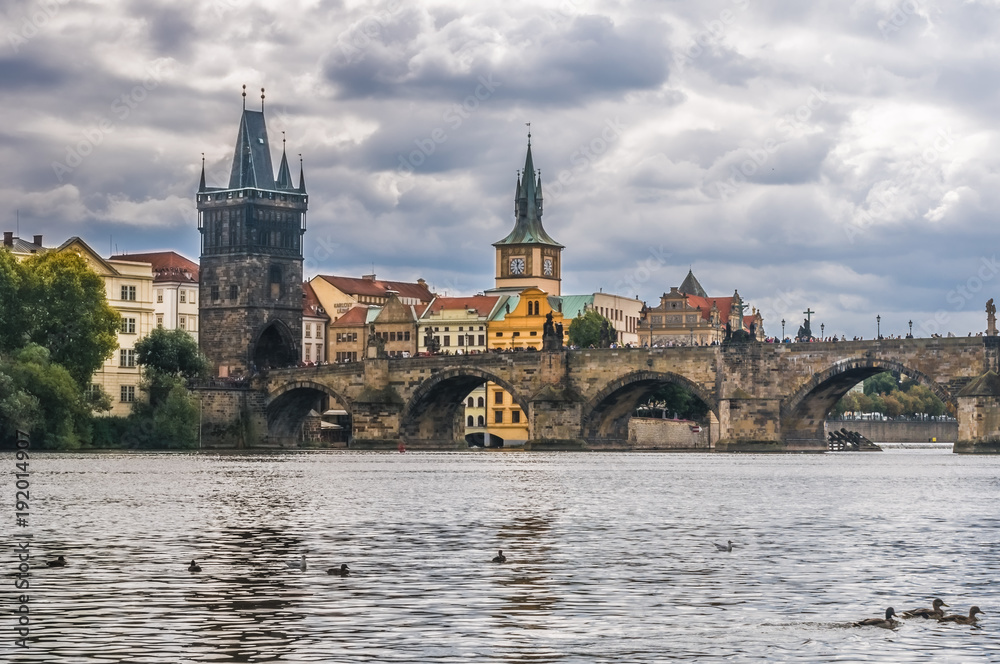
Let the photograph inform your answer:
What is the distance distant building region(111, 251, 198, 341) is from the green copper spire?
4476 centimetres

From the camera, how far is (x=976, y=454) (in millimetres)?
102812

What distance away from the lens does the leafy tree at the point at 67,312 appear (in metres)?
93.9

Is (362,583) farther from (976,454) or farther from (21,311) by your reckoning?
(976,454)

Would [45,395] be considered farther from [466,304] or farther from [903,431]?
[903,431]

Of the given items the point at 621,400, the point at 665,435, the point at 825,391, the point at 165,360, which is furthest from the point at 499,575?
the point at 665,435

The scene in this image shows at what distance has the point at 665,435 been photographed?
137625 mm

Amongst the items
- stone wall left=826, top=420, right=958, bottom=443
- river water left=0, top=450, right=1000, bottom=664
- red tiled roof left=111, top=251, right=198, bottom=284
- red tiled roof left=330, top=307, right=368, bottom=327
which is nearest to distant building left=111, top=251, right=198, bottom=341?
red tiled roof left=111, top=251, right=198, bottom=284

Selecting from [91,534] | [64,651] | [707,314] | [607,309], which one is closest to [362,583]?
[64,651]

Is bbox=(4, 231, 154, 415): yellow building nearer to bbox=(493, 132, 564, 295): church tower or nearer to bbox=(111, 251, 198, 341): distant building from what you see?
bbox=(111, 251, 198, 341): distant building

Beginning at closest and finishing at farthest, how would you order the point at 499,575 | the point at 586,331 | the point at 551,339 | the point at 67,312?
1. the point at 499,575
2. the point at 67,312
3. the point at 551,339
4. the point at 586,331

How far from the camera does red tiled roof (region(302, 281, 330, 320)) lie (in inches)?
6275

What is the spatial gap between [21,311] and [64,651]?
75408 millimetres

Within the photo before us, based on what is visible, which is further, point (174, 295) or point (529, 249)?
point (529, 249)

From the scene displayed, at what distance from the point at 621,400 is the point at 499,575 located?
8644cm
